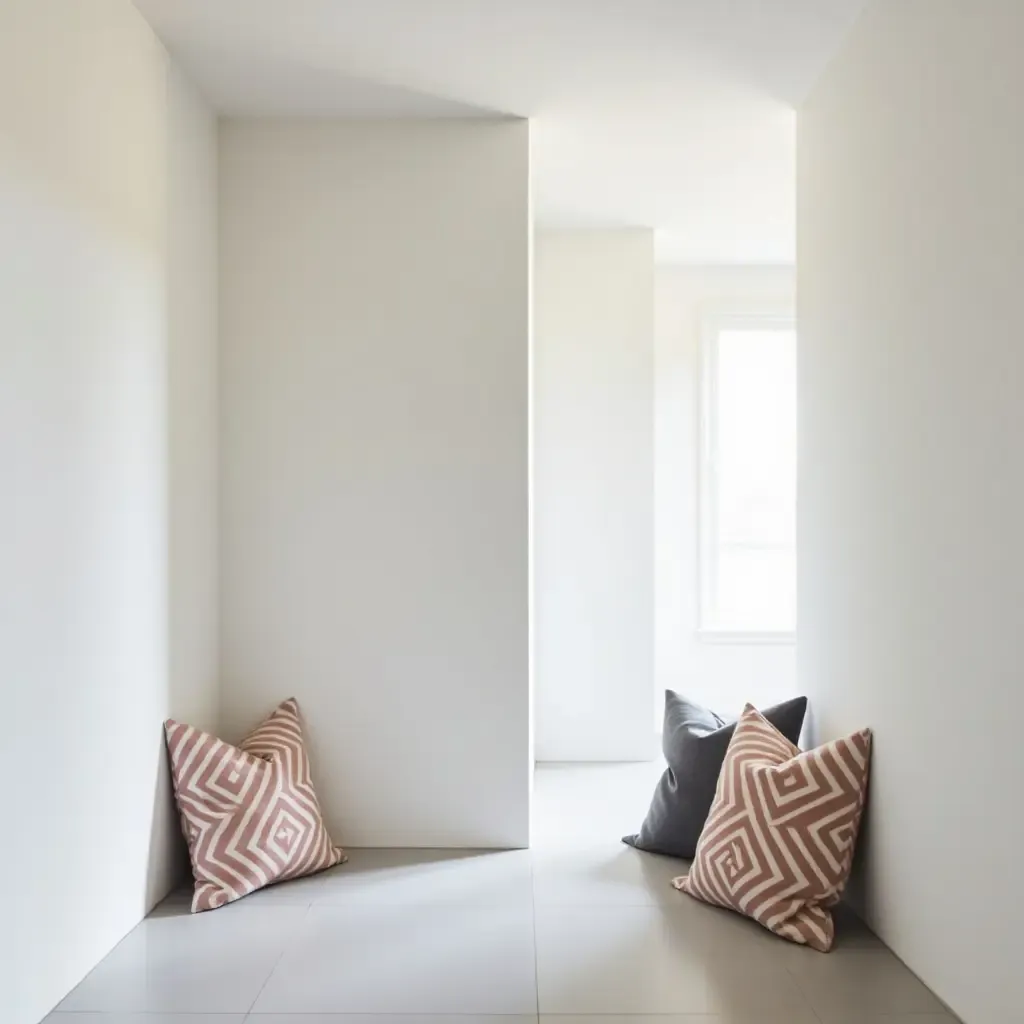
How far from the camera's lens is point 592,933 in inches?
107

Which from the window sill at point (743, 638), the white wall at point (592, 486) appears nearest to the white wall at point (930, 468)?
the white wall at point (592, 486)

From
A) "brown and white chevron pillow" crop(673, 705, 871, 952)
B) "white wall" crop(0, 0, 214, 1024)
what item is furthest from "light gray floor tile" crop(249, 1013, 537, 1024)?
"brown and white chevron pillow" crop(673, 705, 871, 952)

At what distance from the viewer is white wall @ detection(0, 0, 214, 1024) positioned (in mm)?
2123

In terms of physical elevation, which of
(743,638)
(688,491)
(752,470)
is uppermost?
(752,470)

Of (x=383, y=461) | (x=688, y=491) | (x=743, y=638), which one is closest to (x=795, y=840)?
→ (x=383, y=461)

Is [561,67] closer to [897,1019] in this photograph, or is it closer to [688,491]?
[897,1019]

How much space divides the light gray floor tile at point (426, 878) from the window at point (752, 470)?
2.52 meters

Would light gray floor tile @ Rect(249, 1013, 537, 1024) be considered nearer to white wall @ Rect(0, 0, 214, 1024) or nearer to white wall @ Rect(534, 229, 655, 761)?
white wall @ Rect(0, 0, 214, 1024)

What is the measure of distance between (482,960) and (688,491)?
3.32 meters

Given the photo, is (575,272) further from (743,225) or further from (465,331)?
(465,331)

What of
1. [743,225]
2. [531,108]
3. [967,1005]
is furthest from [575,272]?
[967,1005]

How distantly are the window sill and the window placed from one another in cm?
4

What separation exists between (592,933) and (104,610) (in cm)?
143

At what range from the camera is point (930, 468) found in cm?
234
